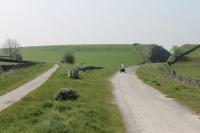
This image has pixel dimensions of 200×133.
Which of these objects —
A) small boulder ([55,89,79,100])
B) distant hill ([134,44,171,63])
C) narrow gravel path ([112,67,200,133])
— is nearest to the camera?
narrow gravel path ([112,67,200,133])

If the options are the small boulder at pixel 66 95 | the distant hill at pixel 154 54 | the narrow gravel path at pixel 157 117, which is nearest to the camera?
the narrow gravel path at pixel 157 117

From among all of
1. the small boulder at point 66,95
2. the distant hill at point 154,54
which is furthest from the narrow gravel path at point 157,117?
the distant hill at point 154,54

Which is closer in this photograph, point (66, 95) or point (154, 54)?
point (66, 95)

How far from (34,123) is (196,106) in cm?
1226

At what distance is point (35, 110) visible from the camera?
25.1 metres

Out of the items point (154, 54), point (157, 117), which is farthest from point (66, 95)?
point (154, 54)

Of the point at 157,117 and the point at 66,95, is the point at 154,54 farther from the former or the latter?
the point at 157,117

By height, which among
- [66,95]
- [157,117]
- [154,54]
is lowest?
[154,54]

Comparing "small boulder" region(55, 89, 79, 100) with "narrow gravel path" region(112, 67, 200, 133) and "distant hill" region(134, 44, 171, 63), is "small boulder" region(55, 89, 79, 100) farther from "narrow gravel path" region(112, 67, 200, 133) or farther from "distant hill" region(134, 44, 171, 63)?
"distant hill" region(134, 44, 171, 63)

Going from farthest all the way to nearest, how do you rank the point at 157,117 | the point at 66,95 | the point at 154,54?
the point at 154,54, the point at 66,95, the point at 157,117

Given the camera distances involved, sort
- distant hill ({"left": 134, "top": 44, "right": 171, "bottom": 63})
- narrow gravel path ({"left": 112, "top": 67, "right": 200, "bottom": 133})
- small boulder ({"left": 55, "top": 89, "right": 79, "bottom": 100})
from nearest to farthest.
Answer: narrow gravel path ({"left": 112, "top": 67, "right": 200, "bottom": 133}) → small boulder ({"left": 55, "top": 89, "right": 79, "bottom": 100}) → distant hill ({"left": 134, "top": 44, "right": 171, "bottom": 63})

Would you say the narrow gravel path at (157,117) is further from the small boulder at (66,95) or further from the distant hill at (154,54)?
the distant hill at (154,54)

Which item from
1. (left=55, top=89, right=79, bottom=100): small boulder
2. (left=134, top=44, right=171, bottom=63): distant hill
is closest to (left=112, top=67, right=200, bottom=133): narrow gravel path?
(left=55, top=89, right=79, bottom=100): small boulder

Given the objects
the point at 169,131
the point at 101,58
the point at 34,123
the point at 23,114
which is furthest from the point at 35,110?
the point at 101,58
